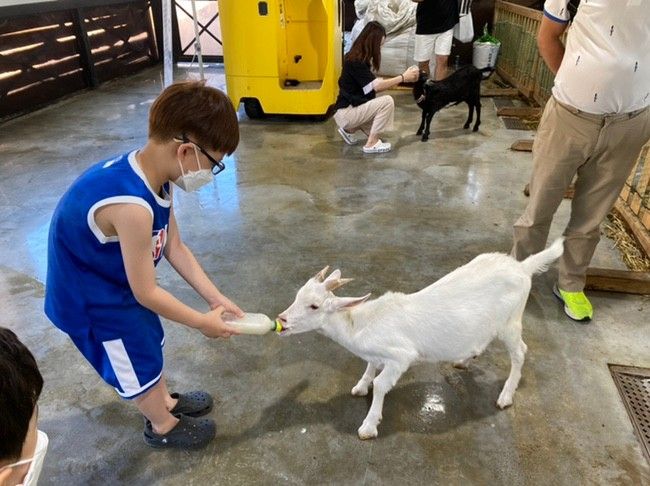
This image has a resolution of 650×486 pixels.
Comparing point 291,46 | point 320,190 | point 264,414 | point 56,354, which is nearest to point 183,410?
point 264,414

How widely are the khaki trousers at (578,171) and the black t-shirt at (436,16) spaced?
4.44 m

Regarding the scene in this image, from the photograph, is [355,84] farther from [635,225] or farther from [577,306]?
[577,306]

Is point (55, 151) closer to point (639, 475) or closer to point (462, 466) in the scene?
point (462, 466)

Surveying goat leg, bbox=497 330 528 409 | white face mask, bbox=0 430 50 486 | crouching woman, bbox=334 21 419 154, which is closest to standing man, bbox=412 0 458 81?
crouching woman, bbox=334 21 419 154

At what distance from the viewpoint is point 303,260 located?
128 inches

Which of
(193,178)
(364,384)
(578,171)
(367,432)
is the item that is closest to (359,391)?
(364,384)

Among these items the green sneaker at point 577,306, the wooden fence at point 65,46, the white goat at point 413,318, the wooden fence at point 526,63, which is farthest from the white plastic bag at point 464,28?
the white goat at point 413,318

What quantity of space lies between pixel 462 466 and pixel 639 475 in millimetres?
692

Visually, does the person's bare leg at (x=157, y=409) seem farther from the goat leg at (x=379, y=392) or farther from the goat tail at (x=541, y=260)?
the goat tail at (x=541, y=260)

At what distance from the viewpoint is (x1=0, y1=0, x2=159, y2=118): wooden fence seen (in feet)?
20.9

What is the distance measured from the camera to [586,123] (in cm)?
228

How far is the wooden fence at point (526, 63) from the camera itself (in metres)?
3.70

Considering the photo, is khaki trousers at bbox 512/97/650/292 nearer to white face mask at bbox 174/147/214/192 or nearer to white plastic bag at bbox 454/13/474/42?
white face mask at bbox 174/147/214/192

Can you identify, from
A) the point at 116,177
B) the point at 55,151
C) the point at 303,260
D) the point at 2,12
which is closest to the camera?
the point at 116,177
